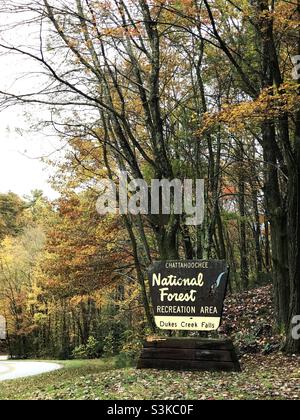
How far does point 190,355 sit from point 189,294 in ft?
3.63

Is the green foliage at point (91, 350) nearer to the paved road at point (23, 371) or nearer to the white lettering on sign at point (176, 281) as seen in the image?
the paved road at point (23, 371)

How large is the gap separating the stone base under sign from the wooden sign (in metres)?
0.28

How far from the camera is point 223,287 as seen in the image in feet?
28.7

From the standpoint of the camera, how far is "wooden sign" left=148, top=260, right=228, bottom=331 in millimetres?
8750

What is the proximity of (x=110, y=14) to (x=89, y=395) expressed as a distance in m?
8.69

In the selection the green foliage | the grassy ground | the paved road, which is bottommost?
the green foliage

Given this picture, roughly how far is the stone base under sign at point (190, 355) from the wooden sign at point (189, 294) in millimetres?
283

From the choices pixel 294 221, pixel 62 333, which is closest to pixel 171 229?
pixel 294 221

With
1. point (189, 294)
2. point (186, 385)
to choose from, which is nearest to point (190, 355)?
point (189, 294)

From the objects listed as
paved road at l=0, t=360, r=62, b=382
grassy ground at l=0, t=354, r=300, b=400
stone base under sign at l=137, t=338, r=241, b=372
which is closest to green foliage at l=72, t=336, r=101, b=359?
paved road at l=0, t=360, r=62, b=382

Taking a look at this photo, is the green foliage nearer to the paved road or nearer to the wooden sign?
the paved road

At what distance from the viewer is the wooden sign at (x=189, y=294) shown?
28.7 feet

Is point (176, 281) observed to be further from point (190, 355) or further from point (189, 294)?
point (190, 355)
